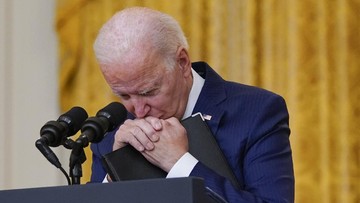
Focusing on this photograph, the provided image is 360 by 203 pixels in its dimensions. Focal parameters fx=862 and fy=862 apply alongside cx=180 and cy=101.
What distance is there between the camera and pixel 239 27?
3.34 metres

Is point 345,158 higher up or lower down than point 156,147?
lower down

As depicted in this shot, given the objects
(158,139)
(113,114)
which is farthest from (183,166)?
(113,114)

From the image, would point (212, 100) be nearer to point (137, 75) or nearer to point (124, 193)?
point (137, 75)

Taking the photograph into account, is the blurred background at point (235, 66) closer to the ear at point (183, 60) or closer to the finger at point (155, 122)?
the ear at point (183, 60)

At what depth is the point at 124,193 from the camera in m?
1.52

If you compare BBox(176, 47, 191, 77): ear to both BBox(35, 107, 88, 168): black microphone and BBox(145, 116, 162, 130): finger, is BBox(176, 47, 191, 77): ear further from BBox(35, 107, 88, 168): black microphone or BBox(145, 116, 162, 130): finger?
BBox(35, 107, 88, 168): black microphone

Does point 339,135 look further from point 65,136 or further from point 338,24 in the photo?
point 65,136

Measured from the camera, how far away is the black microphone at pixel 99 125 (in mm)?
1902

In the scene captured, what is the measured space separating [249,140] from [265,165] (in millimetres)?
97

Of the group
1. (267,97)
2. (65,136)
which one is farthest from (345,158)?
(65,136)

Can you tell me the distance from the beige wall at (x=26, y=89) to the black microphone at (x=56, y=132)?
1.72 meters

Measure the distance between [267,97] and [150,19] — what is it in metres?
0.36

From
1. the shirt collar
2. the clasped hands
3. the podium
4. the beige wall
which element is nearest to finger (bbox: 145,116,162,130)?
the clasped hands

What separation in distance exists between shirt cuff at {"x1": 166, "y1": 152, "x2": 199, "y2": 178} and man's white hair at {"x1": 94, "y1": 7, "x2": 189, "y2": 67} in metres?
0.29
